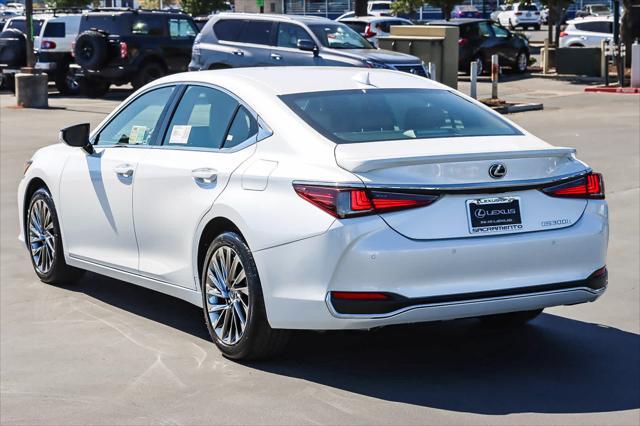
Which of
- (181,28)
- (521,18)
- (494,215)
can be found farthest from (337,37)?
(521,18)

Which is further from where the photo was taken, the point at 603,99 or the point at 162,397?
the point at 603,99

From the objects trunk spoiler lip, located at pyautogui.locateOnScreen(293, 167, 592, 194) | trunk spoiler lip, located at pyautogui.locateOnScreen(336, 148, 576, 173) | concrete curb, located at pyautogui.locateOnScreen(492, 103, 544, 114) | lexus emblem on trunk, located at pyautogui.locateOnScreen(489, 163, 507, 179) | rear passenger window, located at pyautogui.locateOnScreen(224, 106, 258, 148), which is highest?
rear passenger window, located at pyautogui.locateOnScreen(224, 106, 258, 148)

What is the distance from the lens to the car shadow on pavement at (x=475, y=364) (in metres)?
5.84

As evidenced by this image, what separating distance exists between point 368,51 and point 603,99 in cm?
620

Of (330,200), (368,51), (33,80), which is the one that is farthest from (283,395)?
(33,80)

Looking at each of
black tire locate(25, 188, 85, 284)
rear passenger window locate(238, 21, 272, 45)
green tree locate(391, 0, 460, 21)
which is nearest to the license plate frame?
black tire locate(25, 188, 85, 284)

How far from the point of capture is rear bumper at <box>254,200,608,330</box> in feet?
18.8

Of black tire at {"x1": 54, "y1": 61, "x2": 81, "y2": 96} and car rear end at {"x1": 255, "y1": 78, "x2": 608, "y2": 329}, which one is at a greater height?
car rear end at {"x1": 255, "y1": 78, "x2": 608, "y2": 329}

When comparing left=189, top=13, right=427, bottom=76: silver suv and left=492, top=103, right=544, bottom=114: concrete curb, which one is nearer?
left=189, top=13, right=427, bottom=76: silver suv

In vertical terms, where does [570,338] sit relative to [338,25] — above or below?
below

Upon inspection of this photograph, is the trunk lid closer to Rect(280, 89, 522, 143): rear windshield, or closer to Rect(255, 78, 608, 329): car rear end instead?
Rect(255, 78, 608, 329): car rear end

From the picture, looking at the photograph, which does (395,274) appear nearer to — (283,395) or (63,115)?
(283,395)

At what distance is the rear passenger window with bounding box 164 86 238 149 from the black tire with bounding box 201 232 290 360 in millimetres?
687

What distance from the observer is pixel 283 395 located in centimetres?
588
